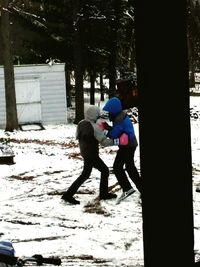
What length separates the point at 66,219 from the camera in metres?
8.31

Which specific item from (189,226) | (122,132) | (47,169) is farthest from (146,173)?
(47,169)

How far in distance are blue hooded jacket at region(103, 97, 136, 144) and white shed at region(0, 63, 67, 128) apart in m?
20.1

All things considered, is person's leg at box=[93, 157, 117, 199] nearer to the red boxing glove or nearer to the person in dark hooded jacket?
the person in dark hooded jacket

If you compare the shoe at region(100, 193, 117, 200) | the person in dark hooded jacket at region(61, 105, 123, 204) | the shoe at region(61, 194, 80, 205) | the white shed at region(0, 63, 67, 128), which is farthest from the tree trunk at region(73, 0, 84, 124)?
the person in dark hooded jacket at region(61, 105, 123, 204)

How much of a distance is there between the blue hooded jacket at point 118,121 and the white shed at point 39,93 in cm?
2005

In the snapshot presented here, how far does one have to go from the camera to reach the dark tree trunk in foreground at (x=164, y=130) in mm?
1892

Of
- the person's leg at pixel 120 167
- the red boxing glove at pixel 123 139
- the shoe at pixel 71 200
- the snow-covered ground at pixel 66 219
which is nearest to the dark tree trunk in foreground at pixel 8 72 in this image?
the snow-covered ground at pixel 66 219

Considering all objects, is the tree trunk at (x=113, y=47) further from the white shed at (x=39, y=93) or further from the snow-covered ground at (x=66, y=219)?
the snow-covered ground at (x=66, y=219)

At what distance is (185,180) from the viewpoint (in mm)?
1954

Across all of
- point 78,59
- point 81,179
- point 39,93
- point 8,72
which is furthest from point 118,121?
point 39,93

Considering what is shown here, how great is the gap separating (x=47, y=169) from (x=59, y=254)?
6.85m

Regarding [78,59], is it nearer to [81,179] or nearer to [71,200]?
[71,200]

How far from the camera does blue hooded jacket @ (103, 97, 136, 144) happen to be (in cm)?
873

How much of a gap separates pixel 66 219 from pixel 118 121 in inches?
74.2
